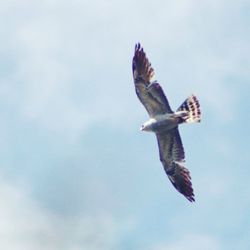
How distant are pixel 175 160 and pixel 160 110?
5.58 meters

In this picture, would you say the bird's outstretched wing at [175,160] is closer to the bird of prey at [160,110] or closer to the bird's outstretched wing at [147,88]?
the bird of prey at [160,110]

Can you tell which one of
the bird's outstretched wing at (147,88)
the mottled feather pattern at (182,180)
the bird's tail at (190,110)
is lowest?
the mottled feather pattern at (182,180)

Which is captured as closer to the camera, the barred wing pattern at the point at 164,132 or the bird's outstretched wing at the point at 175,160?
the barred wing pattern at the point at 164,132

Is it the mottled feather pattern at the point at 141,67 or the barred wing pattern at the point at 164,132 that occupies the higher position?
the mottled feather pattern at the point at 141,67

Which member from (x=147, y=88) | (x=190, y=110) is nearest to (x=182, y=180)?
(x=190, y=110)

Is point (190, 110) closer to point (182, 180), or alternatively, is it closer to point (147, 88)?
point (147, 88)

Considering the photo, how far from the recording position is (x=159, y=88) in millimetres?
59125

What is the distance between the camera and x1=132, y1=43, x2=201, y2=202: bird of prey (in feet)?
193

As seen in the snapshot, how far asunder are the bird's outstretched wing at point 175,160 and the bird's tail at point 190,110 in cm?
219

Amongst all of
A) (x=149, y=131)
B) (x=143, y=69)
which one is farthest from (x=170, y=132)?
(x=143, y=69)

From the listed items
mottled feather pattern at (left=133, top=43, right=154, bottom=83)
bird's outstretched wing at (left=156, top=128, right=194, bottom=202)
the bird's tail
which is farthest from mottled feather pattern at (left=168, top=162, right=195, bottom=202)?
mottled feather pattern at (left=133, top=43, right=154, bottom=83)

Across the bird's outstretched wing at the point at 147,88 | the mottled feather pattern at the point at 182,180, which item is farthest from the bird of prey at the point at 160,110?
the mottled feather pattern at the point at 182,180

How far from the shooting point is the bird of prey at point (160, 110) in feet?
193

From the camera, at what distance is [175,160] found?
62.8 meters
